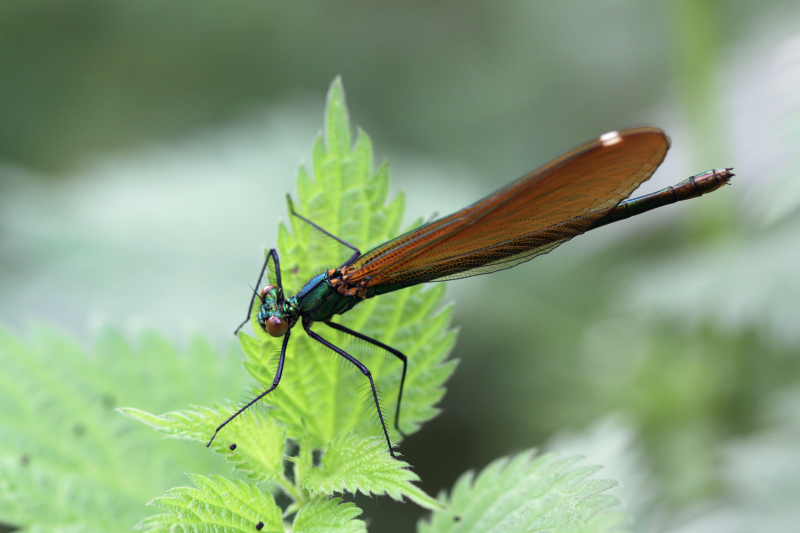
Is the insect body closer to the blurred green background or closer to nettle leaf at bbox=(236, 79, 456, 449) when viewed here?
nettle leaf at bbox=(236, 79, 456, 449)

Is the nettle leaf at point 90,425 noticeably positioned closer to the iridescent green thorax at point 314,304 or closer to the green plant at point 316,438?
the green plant at point 316,438

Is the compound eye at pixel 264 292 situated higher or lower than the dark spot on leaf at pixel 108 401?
higher

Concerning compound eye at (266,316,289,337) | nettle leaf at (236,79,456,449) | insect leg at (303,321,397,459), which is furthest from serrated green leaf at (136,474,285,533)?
compound eye at (266,316,289,337)

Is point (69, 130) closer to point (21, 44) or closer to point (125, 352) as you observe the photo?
point (21, 44)

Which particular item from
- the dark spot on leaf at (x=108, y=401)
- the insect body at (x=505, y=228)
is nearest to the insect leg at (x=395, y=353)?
the insect body at (x=505, y=228)

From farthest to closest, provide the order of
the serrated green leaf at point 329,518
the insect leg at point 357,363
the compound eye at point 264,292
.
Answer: the compound eye at point 264,292, the insect leg at point 357,363, the serrated green leaf at point 329,518

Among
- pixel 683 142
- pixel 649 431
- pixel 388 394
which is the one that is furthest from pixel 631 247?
pixel 388 394

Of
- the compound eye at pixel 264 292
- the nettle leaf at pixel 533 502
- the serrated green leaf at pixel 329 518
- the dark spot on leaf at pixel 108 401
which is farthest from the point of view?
the compound eye at pixel 264 292
